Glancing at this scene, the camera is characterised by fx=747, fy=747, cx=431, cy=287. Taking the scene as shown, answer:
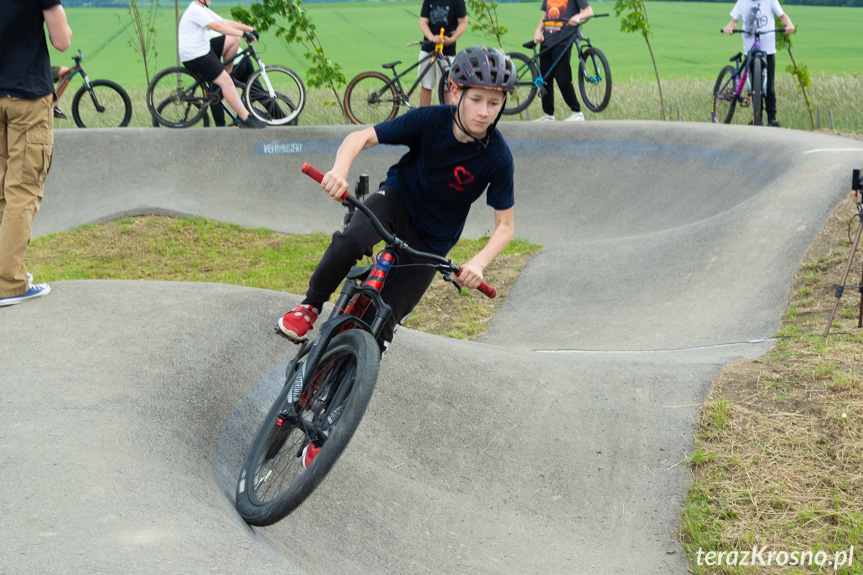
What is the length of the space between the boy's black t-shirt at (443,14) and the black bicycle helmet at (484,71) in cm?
939

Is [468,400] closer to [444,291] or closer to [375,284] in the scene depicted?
[375,284]

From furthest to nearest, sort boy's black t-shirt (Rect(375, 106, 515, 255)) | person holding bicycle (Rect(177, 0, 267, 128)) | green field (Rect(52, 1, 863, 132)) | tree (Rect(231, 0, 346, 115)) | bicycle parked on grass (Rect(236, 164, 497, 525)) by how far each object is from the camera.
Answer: green field (Rect(52, 1, 863, 132)) < tree (Rect(231, 0, 346, 115)) < person holding bicycle (Rect(177, 0, 267, 128)) < boy's black t-shirt (Rect(375, 106, 515, 255)) < bicycle parked on grass (Rect(236, 164, 497, 525))

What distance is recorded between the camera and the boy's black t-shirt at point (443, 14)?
500 inches

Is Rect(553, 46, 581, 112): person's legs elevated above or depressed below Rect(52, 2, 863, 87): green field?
above

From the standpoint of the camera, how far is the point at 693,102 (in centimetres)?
1803

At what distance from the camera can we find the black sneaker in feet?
43.2

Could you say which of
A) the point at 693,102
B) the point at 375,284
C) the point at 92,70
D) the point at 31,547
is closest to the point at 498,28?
the point at 693,102

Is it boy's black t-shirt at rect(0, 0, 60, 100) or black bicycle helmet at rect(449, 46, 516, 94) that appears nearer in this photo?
black bicycle helmet at rect(449, 46, 516, 94)

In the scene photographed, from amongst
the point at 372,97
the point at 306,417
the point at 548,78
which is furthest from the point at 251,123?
the point at 306,417

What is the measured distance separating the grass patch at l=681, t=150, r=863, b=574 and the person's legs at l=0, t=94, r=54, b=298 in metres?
4.70

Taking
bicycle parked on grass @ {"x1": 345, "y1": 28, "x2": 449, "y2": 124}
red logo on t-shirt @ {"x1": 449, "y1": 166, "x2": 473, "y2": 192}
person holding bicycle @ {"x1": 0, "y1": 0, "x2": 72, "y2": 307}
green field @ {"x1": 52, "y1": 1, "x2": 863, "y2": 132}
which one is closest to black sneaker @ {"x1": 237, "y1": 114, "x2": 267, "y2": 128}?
bicycle parked on grass @ {"x1": 345, "y1": 28, "x2": 449, "y2": 124}

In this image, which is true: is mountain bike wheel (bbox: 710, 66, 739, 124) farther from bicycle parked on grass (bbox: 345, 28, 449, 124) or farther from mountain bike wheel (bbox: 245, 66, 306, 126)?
mountain bike wheel (bbox: 245, 66, 306, 126)

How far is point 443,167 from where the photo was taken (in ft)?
13.9

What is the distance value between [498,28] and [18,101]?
490 inches
